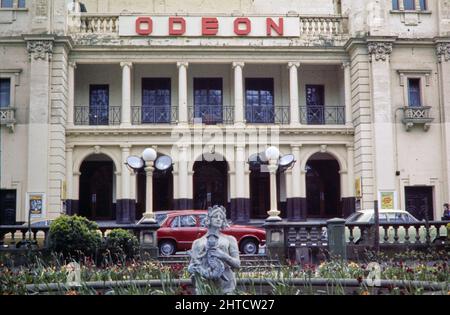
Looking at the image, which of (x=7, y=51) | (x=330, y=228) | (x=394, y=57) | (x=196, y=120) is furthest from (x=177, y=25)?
(x=330, y=228)

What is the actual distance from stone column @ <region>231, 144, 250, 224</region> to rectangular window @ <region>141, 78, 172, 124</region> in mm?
4028

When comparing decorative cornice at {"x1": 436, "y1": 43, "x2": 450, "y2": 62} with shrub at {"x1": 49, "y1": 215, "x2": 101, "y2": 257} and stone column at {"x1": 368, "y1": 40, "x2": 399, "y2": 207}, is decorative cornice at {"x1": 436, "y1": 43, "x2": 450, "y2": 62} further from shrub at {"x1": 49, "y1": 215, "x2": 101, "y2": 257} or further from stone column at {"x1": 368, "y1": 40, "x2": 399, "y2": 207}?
shrub at {"x1": 49, "y1": 215, "x2": 101, "y2": 257}

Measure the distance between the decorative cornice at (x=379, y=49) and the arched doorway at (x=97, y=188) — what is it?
13.5 meters

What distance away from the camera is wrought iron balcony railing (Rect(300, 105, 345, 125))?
29.5 meters

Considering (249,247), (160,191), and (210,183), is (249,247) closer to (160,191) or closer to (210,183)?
(210,183)

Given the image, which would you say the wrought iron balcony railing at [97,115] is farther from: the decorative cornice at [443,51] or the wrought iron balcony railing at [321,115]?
the decorative cornice at [443,51]

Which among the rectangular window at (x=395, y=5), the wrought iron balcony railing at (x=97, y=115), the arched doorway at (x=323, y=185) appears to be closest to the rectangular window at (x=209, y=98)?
the wrought iron balcony railing at (x=97, y=115)

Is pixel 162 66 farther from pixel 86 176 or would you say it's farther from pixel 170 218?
pixel 170 218

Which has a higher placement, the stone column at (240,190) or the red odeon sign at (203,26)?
the red odeon sign at (203,26)

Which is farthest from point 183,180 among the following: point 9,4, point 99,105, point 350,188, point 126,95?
point 9,4

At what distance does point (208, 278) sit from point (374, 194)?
18995mm

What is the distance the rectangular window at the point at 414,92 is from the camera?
2745cm

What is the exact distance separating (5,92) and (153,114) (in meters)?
6.70

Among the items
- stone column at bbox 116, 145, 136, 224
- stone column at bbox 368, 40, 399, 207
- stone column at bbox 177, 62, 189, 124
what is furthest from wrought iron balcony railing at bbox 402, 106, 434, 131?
stone column at bbox 116, 145, 136, 224
